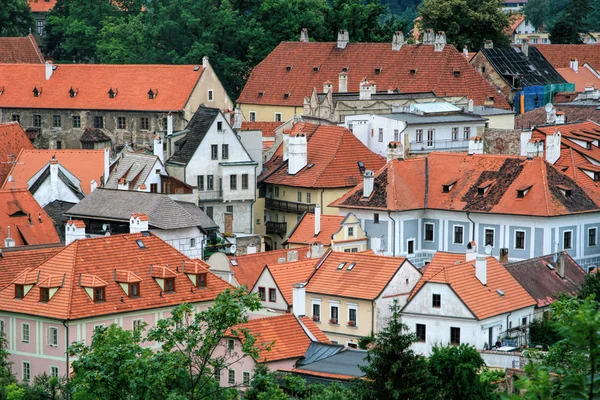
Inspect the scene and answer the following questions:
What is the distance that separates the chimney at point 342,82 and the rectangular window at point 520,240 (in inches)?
1132

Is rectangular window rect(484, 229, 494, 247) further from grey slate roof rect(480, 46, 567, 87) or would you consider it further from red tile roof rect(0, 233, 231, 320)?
grey slate roof rect(480, 46, 567, 87)

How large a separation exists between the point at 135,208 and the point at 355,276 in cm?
1329

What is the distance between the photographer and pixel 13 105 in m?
100

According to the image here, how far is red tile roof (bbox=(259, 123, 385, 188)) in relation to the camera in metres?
83.0

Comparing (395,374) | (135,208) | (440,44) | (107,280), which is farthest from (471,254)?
(440,44)

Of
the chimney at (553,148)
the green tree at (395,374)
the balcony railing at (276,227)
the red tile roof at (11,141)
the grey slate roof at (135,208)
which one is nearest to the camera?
the green tree at (395,374)

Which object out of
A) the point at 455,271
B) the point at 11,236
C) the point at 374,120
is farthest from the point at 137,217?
the point at 374,120

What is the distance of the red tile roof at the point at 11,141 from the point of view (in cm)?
8819

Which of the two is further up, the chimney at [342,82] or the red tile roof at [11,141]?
the chimney at [342,82]

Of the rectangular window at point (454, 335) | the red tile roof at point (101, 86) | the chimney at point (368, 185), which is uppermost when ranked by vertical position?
the red tile roof at point (101, 86)

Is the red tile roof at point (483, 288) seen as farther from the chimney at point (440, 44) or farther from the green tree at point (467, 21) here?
the green tree at point (467, 21)

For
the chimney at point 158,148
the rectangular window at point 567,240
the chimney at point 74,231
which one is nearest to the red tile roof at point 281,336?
the chimney at point 74,231

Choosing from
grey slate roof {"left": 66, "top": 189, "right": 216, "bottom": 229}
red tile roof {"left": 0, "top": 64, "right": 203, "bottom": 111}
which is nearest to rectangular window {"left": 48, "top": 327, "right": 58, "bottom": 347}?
grey slate roof {"left": 66, "top": 189, "right": 216, "bottom": 229}

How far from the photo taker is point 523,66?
114 metres
